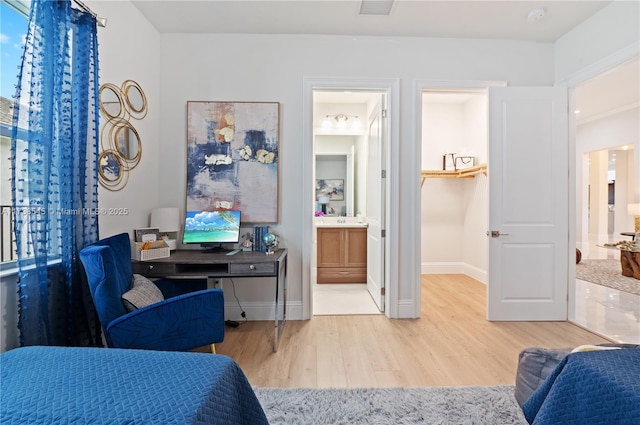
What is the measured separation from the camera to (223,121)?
2.97 metres

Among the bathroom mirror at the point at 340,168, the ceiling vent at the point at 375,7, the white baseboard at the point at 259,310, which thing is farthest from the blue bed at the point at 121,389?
the bathroom mirror at the point at 340,168

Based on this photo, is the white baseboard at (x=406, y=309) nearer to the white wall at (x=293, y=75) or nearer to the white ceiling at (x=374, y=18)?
the white wall at (x=293, y=75)

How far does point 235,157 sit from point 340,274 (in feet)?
7.58

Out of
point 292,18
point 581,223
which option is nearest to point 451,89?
point 292,18

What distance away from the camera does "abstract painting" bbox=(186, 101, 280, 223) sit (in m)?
2.96

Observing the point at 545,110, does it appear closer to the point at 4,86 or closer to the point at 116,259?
the point at 116,259

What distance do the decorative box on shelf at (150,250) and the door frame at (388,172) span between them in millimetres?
1224

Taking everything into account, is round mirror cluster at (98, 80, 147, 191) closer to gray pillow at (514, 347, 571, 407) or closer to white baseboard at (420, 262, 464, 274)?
gray pillow at (514, 347, 571, 407)

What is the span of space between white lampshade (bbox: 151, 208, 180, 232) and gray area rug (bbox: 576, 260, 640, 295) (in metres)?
5.59

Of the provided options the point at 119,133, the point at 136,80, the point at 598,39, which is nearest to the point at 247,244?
the point at 119,133

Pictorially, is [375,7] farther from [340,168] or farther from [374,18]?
[340,168]

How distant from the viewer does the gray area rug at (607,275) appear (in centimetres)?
421

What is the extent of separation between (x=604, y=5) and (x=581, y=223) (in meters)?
6.54

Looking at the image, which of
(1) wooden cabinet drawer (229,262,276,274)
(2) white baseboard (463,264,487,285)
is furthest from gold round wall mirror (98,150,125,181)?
(2) white baseboard (463,264,487,285)
